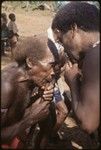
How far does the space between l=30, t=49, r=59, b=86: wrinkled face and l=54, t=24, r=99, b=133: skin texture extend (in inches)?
22.9

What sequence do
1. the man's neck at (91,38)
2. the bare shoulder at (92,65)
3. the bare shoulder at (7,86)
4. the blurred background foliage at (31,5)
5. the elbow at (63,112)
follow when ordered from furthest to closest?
the blurred background foliage at (31,5)
the elbow at (63,112)
the bare shoulder at (7,86)
the man's neck at (91,38)
the bare shoulder at (92,65)

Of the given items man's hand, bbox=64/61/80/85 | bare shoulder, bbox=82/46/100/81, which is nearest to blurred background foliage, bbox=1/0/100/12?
man's hand, bbox=64/61/80/85

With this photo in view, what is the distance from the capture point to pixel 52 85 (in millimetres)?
3725

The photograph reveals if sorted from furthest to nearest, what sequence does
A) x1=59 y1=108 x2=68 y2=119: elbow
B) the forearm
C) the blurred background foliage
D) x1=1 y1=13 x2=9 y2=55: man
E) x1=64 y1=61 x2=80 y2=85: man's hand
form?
the blurred background foliage → x1=1 y1=13 x2=9 y2=55: man → x1=59 y1=108 x2=68 y2=119: elbow → x1=64 y1=61 x2=80 y2=85: man's hand → the forearm

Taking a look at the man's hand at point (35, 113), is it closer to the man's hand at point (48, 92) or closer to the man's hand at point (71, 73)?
the man's hand at point (48, 92)

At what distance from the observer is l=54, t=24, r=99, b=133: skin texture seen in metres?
2.60

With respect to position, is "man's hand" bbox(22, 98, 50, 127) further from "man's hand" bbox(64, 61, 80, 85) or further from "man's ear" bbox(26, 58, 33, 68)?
"man's hand" bbox(64, 61, 80, 85)

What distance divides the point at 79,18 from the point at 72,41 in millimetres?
173

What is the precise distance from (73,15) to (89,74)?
0.54 meters

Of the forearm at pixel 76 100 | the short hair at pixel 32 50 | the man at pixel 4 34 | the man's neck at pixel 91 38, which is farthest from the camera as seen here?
the man at pixel 4 34

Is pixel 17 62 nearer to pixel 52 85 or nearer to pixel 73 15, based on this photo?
pixel 52 85

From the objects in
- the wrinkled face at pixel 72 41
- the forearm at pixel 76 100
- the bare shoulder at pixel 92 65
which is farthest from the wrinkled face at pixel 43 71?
the bare shoulder at pixel 92 65

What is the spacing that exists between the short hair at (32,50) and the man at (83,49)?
0.57 meters

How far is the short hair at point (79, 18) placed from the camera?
289cm
